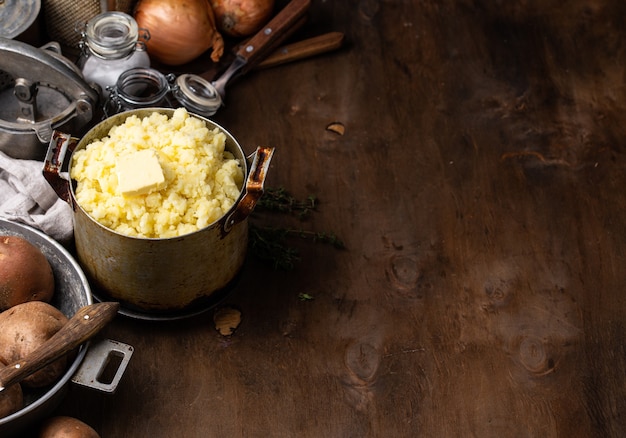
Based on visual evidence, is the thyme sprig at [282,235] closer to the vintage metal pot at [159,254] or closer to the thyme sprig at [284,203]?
the thyme sprig at [284,203]

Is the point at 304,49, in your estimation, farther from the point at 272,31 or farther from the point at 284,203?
the point at 284,203

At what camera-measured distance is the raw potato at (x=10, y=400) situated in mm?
1256

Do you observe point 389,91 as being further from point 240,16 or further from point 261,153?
point 261,153

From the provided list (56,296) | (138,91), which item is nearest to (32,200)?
(56,296)

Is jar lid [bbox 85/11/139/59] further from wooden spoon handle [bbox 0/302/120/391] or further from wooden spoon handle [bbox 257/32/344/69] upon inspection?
wooden spoon handle [bbox 0/302/120/391]

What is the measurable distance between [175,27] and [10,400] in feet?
3.34

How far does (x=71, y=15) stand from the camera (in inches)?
76.9

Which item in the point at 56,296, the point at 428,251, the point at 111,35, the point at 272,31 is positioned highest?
the point at 111,35

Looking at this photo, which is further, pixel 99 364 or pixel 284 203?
pixel 284 203

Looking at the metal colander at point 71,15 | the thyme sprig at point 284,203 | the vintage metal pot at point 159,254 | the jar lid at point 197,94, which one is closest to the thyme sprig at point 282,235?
the thyme sprig at point 284,203

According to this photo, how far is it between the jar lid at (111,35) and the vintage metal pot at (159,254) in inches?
11.3

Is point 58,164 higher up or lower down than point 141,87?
higher up

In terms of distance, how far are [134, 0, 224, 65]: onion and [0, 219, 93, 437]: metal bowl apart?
656 millimetres

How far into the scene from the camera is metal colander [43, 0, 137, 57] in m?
1.93
